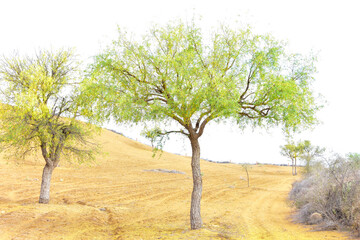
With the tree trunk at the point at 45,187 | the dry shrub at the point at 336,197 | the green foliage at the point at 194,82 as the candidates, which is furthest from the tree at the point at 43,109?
the dry shrub at the point at 336,197

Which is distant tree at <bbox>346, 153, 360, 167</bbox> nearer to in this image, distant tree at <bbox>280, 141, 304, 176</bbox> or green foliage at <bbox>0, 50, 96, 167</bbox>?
green foliage at <bbox>0, 50, 96, 167</bbox>

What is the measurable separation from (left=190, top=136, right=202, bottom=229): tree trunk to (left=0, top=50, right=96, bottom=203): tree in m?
6.34

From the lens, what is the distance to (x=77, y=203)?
16234mm

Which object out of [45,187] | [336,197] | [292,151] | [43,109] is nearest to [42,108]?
[43,109]

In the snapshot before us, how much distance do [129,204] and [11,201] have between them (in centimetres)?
657

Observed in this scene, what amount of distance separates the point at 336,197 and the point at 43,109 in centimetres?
1325

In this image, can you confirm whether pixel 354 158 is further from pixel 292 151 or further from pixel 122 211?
pixel 292 151

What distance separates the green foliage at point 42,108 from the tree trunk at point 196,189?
6151 millimetres

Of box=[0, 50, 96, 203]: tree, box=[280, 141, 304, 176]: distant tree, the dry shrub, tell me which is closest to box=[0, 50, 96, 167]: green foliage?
box=[0, 50, 96, 203]: tree

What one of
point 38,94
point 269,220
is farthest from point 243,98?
point 38,94

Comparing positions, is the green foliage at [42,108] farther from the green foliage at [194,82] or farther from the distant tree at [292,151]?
the distant tree at [292,151]

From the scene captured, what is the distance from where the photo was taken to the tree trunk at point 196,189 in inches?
401

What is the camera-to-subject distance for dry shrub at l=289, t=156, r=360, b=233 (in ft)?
30.7

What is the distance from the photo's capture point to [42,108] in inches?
513
